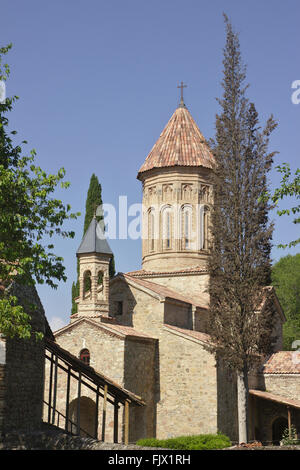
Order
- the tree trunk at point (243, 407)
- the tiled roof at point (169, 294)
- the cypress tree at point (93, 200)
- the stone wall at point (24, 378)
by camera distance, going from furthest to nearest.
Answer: the cypress tree at point (93, 200) < the tiled roof at point (169, 294) < the tree trunk at point (243, 407) < the stone wall at point (24, 378)

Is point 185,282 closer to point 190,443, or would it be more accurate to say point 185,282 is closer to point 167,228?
point 167,228

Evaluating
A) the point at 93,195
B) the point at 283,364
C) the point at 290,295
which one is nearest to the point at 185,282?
the point at 283,364

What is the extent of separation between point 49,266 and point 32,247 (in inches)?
17.7

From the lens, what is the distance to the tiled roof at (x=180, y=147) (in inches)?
944

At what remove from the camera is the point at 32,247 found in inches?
367

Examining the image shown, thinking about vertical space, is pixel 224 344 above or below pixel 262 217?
below

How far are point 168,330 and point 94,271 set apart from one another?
337cm

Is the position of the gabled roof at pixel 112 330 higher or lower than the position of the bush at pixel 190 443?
higher

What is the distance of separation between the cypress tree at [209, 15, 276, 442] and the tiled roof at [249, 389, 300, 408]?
3.94m

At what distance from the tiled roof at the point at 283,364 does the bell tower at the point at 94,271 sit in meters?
7.41

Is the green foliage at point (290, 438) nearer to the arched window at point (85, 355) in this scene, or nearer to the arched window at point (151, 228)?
the arched window at point (85, 355)

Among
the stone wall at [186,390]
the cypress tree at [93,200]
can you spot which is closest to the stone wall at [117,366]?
the stone wall at [186,390]
